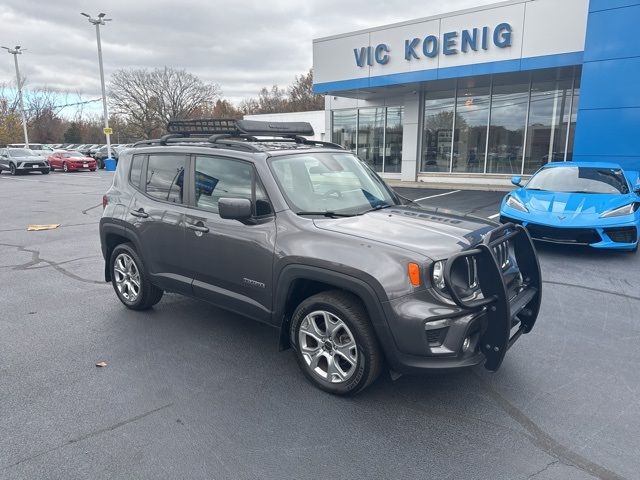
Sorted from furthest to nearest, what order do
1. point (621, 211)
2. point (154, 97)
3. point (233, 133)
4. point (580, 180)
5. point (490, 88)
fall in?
point (154, 97), point (490, 88), point (580, 180), point (621, 211), point (233, 133)

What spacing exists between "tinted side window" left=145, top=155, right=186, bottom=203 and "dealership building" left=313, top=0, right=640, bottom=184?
41.8 feet

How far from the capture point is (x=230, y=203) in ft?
11.6

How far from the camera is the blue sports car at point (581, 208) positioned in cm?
708

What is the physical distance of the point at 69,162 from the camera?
3153 centimetres

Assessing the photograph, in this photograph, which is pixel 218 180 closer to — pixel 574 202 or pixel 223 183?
pixel 223 183

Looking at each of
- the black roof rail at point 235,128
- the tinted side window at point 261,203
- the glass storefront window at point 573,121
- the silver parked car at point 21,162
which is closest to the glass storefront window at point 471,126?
the glass storefront window at point 573,121

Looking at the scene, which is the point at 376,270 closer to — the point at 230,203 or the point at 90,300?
the point at 230,203

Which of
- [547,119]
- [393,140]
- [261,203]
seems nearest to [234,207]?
[261,203]

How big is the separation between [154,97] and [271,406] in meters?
57.6

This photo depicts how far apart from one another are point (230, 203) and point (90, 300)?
311 centimetres

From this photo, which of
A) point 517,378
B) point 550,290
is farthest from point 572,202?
point 517,378

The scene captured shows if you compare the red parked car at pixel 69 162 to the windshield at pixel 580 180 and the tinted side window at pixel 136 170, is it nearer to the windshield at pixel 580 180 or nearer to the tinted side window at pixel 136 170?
the tinted side window at pixel 136 170

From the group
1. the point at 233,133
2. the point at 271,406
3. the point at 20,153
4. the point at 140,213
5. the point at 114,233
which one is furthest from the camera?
the point at 20,153

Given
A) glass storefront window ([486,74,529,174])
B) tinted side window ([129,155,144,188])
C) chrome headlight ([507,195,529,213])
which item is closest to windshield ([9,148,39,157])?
glass storefront window ([486,74,529,174])
